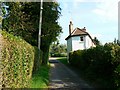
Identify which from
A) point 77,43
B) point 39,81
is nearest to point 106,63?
point 39,81

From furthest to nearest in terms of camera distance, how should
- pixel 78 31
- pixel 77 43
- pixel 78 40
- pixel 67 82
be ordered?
1. pixel 78 31
2. pixel 78 40
3. pixel 77 43
4. pixel 67 82

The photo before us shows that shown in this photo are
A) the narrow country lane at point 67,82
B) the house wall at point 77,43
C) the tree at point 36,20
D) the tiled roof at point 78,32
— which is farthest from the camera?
the tiled roof at point 78,32

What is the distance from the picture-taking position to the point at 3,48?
250 inches

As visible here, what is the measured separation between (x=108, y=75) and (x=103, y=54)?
4.89 ft

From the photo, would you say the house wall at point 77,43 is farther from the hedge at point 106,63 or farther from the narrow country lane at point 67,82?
the hedge at point 106,63

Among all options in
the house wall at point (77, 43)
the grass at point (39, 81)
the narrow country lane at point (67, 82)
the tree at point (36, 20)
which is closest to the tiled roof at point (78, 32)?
the house wall at point (77, 43)

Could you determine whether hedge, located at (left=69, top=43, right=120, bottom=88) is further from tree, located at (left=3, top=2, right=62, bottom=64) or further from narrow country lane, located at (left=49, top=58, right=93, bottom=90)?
tree, located at (left=3, top=2, right=62, bottom=64)

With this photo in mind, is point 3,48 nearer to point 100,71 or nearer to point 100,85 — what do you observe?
point 100,85

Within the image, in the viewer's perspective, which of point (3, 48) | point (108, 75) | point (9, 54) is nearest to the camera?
point (3, 48)

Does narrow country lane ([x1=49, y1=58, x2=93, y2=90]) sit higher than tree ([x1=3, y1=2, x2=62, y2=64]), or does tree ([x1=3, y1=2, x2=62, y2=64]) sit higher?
tree ([x1=3, y1=2, x2=62, y2=64])

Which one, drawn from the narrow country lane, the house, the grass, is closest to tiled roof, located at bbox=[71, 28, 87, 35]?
the house

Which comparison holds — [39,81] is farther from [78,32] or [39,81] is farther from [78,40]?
[78,32]

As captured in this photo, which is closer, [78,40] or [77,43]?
[77,43]

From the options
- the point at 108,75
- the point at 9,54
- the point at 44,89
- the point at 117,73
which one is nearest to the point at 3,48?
the point at 9,54
